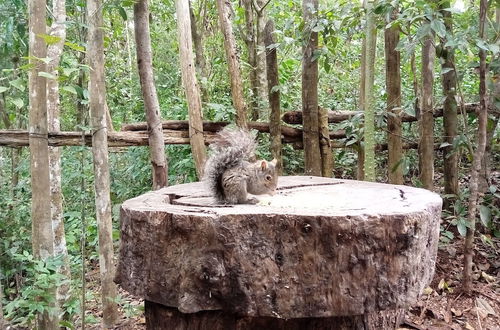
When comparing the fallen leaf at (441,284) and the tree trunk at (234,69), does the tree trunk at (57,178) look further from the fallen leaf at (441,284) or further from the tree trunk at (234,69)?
the fallen leaf at (441,284)

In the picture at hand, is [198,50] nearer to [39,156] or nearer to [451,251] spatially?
[39,156]

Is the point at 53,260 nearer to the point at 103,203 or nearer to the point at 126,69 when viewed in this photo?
the point at 103,203

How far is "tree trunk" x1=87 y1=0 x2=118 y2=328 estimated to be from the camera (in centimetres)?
385

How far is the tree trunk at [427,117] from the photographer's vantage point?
4.70m

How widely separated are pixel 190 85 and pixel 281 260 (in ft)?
11.3

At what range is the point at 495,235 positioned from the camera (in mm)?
4914

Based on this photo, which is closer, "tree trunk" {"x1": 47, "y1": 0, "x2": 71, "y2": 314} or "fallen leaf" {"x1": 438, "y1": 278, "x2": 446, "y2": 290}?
"tree trunk" {"x1": 47, "y1": 0, "x2": 71, "y2": 314}

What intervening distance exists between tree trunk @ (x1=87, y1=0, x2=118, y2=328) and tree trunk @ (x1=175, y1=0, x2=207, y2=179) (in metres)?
1.30

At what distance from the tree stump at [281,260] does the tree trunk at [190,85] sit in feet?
9.38

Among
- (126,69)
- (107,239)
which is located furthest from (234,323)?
(126,69)

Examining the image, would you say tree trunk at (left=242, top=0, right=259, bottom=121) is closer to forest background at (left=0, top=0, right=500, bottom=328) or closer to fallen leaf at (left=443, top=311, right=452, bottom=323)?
forest background at (left=0, top=0, right=500, bottom=328)

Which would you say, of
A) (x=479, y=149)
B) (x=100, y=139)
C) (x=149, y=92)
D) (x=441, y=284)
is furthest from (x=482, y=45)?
(x=100, y=139)

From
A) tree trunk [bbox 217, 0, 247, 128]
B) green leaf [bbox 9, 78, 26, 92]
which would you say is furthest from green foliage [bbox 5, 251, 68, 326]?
tree trunk [bbox 217, 0, 247, 128]

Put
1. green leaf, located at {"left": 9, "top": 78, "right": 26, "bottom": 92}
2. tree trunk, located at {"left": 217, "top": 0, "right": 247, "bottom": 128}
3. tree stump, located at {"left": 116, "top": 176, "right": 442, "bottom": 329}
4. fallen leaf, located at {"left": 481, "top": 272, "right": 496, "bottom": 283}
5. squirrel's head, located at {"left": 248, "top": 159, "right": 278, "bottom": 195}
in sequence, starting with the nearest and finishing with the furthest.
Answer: tree stump, located at {"left": 116, "top": 176, "right": 442, "bottom": 329} → green leaf, located at {"left": 9, "top": 78, "right": 26, "bottom": 92} → squirrel's head, located at {"left": 248, "top": 159, "right": 278, "bottom": 195} → fallen leaf, located at {"left": 481, "top": 272, "right": 496, "bottom": 283} → tree trunk, located at {"left": 217, "top": 0, "right": 247, "bottom": 128}
